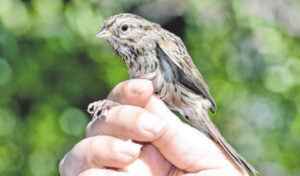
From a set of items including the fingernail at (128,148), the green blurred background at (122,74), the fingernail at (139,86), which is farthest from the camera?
the green blurred background at (122,74)

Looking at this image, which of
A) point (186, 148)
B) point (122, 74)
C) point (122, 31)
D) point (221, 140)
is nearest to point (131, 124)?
point (186, 148)

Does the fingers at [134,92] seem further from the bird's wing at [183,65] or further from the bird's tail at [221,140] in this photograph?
the bird's tail at [221,140]

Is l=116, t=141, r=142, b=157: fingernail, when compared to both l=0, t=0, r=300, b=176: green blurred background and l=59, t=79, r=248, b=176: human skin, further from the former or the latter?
l=0, t=0, r=300, b=176: green blurred background

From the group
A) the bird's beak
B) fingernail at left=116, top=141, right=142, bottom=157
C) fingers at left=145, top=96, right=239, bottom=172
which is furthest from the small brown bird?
fingernail at left=116, top=141, right=142, bottom=157

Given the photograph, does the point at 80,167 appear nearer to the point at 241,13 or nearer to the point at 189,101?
the point at 189,101

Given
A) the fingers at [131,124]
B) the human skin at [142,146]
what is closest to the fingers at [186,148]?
the human skin at [142,146]

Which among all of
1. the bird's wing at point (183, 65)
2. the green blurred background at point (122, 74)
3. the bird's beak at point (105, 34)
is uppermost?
the bird's beak at point (105, 34)

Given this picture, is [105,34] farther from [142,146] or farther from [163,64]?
[142,146]

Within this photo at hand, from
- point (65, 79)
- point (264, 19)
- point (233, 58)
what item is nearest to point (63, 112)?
point (65, 79)

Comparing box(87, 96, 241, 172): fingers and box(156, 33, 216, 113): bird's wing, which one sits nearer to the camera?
box(87, 96, 241, 172): fingers
